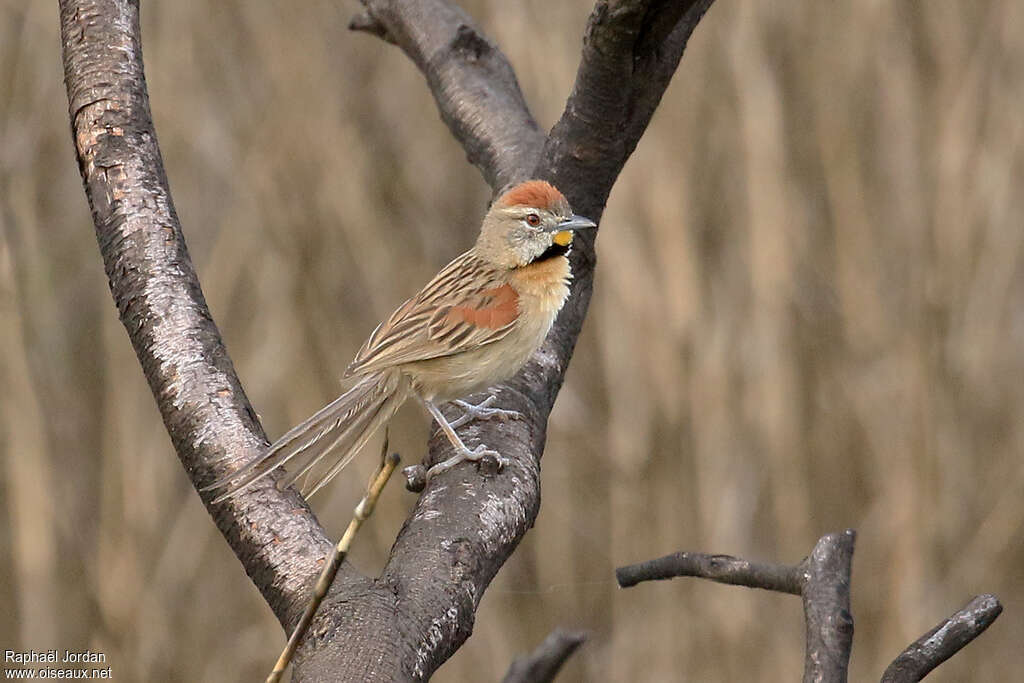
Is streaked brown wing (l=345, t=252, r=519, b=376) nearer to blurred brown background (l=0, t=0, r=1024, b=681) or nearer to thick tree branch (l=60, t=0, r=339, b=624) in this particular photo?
thick tree branch (l=60, t=0, r=339, b=624)

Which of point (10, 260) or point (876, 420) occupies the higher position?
point (10, 260)

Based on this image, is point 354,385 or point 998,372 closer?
point 354,385

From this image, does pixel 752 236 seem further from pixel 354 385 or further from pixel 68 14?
pixel 68 14

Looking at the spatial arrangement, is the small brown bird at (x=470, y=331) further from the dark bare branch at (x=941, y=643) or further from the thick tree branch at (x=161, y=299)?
the dark bare branch at (x=941, y=643)

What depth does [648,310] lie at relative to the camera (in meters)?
4.49

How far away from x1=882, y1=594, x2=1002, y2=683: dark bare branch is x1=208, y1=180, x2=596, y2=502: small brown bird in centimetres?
91

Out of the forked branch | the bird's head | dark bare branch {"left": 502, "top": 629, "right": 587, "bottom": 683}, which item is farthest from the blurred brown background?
dark bare branch {"left": 502, "top": 629, "right": 587, "bottom": 683}

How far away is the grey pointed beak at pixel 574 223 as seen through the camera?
265 centimetres

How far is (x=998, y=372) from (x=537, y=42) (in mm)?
2173

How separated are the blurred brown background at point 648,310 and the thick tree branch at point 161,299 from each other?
232 centimetres

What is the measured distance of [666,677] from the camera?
15.1ft

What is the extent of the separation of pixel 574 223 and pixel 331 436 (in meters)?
0.73

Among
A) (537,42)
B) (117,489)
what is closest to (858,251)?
(537,42)

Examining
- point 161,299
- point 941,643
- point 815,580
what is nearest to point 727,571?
point 815,580
